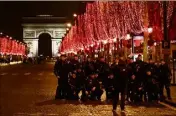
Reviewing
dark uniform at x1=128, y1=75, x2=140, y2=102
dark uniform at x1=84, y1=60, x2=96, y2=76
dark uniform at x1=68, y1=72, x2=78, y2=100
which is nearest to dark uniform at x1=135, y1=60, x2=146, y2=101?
dark uniform at x1=128, y1=75, x2=140, y2=102

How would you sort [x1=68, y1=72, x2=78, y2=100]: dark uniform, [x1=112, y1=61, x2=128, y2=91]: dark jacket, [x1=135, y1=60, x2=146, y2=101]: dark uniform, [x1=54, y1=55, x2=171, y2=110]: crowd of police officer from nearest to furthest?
[x1=112, y1=61, x2=128, y2=91]: dark jacket, [x1=135, y1=60, x2=146, y2=101]: dark uniform, [x1=54, y1=55, x2=171, y2=110]: crowd of police officer, [x1=68, y1=72, x2=78, y2=100]: dark uniform

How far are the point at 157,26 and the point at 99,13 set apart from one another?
60.0ft

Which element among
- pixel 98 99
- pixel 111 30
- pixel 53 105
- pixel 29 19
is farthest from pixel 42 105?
pixel 29 19

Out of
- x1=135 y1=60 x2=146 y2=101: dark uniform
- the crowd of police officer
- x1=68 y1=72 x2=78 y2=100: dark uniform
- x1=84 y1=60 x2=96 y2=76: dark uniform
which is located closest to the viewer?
x1=135 y1=60 x2=146 y2=101: dark uniform

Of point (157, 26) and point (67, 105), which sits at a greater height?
point (157, 26)

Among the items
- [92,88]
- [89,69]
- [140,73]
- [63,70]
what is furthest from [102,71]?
[63,70]

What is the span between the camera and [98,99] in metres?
23.8

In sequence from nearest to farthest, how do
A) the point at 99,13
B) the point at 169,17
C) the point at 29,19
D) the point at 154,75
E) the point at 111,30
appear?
the point at 154,75, the point at 169,17, the point at 111,30, the point at 99,13, the point at 29,19

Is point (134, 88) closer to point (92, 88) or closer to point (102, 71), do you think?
point (102, 71)

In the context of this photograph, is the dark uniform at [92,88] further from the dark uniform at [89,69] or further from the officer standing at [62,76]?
the officer standing at [62,76]

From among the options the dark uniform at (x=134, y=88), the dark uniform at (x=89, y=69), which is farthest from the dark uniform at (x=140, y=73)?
the dark uniform at (x=89, y=69)

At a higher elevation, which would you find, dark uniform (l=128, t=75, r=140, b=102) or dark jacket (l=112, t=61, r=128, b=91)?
dark jacket (l=112, t=61, r=128, b=91)

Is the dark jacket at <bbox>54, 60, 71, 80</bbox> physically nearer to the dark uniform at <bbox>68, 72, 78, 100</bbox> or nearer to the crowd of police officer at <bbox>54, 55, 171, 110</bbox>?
the crowd of police officer at <bbox>54, 55, 171, 110</bbox>

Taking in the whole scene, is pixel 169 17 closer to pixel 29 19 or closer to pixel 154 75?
pixel 154 75
